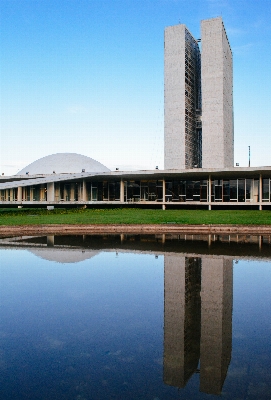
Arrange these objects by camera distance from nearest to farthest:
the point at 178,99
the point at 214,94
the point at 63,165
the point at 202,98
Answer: the point at 63,165 → the point at 214,94 → the point at 202,98 → the point at 178,99

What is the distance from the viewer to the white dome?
2596 inches

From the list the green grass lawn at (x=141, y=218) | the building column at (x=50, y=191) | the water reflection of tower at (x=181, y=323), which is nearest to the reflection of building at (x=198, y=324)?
the water reflection of tower at (x=181, y=323)

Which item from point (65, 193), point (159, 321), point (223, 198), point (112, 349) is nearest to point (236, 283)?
point (159, 321)

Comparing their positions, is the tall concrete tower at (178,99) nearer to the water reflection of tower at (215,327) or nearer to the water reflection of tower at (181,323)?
the water reflection of tower at (181,323)

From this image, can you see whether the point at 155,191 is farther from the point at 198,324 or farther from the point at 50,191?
the point at 198,324

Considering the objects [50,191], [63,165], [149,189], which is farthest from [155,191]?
[63,165]

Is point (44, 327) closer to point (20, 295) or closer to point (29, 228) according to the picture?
point (20, 295)

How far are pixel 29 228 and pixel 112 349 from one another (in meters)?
15.3

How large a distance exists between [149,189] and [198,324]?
118ft

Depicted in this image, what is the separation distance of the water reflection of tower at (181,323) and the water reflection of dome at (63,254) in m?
3.18

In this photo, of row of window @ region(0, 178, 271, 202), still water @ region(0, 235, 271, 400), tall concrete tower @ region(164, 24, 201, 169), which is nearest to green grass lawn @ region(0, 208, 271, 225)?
row of window @ region(0, 178, 271, 202)

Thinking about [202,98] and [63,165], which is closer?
[63,165]

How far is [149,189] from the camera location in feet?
138

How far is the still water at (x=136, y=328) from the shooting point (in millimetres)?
4332
